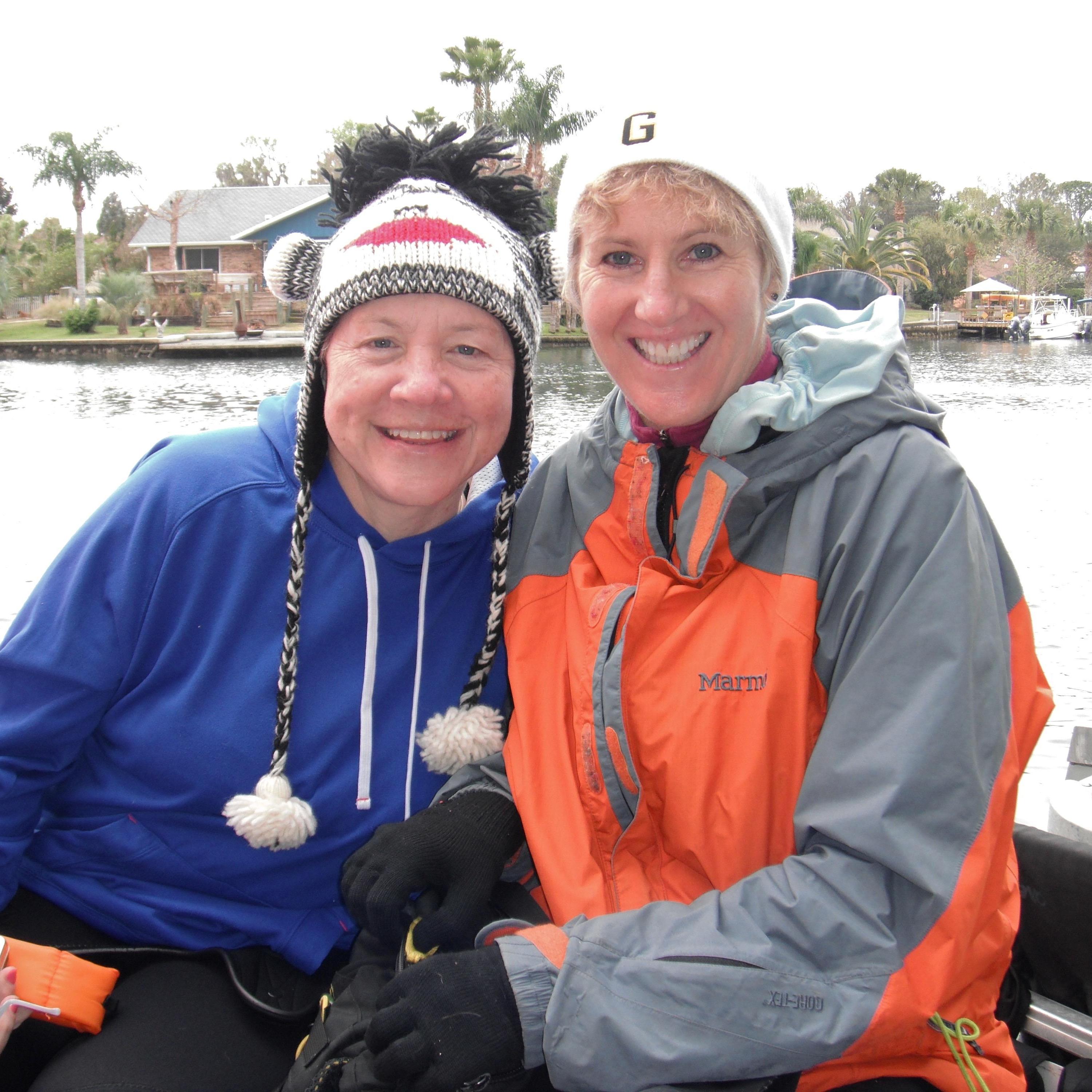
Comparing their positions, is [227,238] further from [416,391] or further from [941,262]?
[416,391]

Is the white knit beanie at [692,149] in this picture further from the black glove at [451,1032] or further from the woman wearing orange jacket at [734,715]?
the black glove at [451,1032]

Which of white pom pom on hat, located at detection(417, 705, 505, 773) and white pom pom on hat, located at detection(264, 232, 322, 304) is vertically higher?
white pom pom on hat, located at detection(264, 232, 322, 304)

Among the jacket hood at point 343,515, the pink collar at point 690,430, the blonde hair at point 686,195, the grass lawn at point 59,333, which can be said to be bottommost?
the grass lawn at point 59,333

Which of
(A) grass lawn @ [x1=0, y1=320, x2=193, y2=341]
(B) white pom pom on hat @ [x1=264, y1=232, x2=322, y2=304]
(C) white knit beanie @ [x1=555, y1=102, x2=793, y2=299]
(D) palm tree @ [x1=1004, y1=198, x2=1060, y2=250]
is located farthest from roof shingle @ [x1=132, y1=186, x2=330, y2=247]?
(D) palm tree @ [x1=1004, y1=198, x2=1060, y2=250]

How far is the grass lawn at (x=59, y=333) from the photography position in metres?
34.1

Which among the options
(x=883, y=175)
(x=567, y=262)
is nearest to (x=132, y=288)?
(x=567, y=262)

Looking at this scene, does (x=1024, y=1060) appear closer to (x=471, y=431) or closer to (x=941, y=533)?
→ (x=941, y=533)

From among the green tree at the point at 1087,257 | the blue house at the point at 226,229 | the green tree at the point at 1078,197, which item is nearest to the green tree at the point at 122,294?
the blue house at the point at 226,229

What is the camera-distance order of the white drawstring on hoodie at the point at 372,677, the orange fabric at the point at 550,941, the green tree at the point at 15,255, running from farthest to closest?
the green tree at the point at 15,255
the white drawstring on hoodie at the point at 372,677
the orange fabric at the point at 550,941

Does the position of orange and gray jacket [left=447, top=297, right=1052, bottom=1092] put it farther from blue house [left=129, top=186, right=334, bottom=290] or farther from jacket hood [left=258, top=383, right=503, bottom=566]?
blue house [left=129, top=186, right=334, bottom=290]

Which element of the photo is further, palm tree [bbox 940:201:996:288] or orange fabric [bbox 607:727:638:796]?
palm tree [bbox 940:201:996:288]

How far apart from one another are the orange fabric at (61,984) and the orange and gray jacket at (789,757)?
68 cm

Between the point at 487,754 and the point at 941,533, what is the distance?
930 mm

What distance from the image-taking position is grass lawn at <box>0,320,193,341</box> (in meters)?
34.1
